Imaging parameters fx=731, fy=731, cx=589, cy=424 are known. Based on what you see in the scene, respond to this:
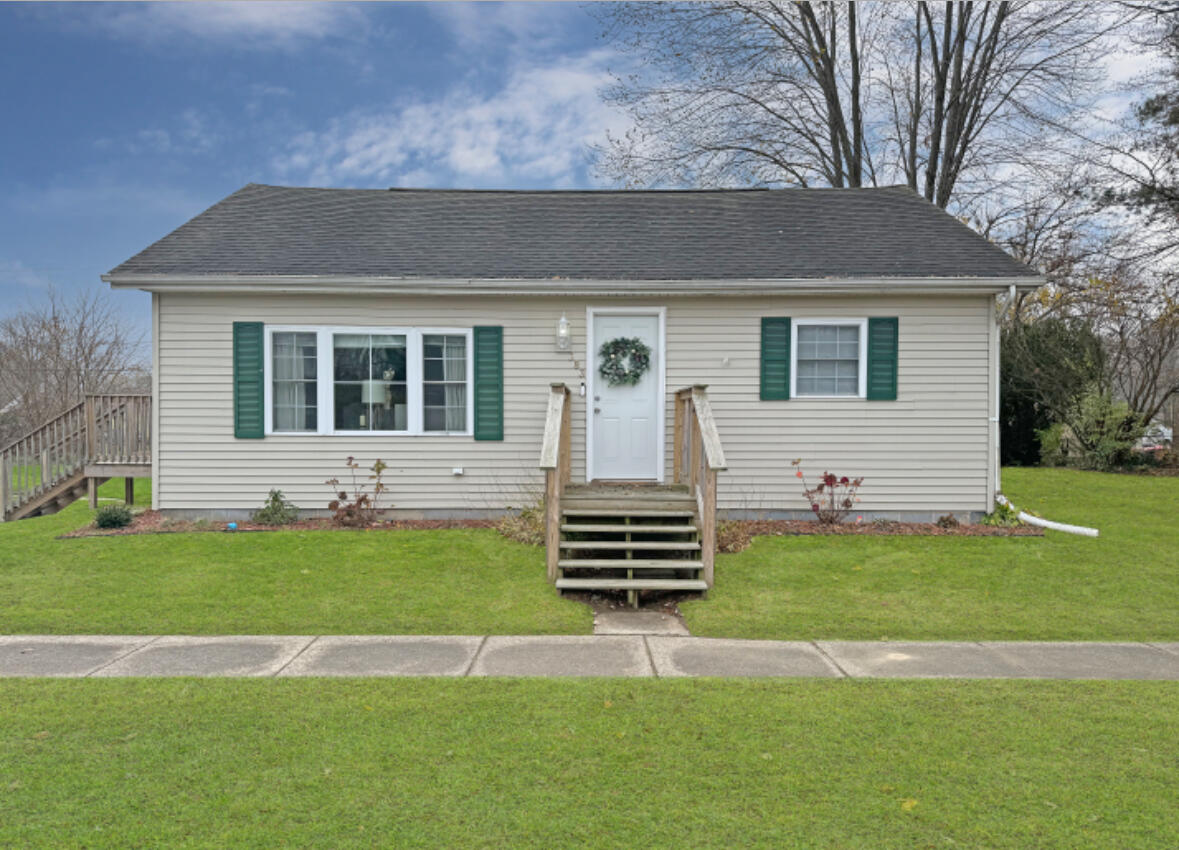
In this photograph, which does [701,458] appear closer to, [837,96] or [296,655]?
[296,655]

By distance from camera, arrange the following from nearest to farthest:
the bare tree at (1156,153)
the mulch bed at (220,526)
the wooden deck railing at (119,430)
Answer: the mulch bed at (220,526) < the wooden deck railing at (119,430) < the bare tree at (1156,153)

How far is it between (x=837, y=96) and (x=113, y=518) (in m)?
18.7

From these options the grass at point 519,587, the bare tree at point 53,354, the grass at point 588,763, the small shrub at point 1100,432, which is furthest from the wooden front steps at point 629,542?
the bare tree at point 53,354

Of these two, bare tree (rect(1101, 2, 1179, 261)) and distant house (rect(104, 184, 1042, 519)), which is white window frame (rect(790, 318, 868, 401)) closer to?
distant house (rect(104, 184, 1042, 519))

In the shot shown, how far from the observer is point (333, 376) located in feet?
29.2

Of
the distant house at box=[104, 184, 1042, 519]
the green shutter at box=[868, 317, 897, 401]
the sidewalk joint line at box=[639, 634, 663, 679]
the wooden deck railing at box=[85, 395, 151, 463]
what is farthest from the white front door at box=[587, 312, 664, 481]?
the wooden deck railing at box=[85, 395, 151, 463]

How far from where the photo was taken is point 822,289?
8664 mm

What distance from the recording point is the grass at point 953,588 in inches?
217

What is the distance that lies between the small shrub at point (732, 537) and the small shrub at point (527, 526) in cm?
192

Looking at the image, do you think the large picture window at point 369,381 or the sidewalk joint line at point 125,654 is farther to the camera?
the large picture window at point 369,381

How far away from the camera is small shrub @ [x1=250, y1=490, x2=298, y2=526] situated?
8812 millimetres

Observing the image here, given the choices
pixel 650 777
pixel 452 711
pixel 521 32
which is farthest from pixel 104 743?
pixel 521 32

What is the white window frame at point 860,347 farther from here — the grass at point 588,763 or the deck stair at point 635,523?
the grass at point 588,763

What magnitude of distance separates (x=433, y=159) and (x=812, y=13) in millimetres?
10377
